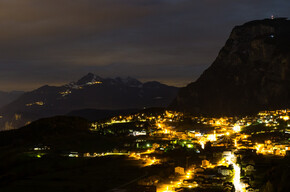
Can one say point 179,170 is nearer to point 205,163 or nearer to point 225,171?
point 225,171

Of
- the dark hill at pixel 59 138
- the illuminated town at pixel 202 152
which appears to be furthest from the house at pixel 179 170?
the dark hill at pixel 59 138

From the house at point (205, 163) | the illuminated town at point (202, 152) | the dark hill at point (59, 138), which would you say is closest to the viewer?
the illuminated town at point (202, 152)

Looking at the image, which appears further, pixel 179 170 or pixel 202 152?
pixel 202 152

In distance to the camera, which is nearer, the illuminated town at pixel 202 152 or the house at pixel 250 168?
the illuminated town at pixel 202 152

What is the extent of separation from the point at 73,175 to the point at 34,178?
7.15 m

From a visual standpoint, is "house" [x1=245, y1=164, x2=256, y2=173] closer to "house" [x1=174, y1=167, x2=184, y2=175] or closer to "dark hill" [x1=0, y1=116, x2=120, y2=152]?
"house" [x1=174, y1=167, x2=184, y2=175]

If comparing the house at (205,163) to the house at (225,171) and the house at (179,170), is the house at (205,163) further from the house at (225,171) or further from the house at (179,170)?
the house at (179,170)

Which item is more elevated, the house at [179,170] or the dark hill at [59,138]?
the dark hill at [59,138]

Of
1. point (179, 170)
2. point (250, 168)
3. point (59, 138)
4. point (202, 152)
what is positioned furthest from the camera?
point (59, 138)

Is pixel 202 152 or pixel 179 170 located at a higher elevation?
pixel 202 152

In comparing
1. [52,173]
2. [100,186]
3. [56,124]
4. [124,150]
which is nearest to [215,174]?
[100,186]

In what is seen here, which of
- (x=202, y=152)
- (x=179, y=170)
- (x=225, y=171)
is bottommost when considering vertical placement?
(x=225, y=171)

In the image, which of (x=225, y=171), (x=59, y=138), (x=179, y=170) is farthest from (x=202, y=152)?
(x=59, y=138)

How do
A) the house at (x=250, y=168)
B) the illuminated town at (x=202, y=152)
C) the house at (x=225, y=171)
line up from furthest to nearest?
the house at (x=250, y=168), the house at (x=225, y=171), the illuminated town at (x=202, y=152)
